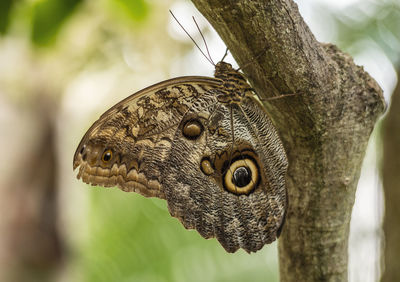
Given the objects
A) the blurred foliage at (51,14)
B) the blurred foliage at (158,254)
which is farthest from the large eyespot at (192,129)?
the blurred foliage at (158,254)

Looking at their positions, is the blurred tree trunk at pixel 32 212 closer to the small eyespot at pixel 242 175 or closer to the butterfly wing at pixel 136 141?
the butterfly wing at pixel 136 141

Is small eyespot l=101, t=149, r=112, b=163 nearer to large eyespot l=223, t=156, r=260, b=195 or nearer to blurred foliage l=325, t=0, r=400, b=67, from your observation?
large eyespot l=223, t=156, r=260, b=195

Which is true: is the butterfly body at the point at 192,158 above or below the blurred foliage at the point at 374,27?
below

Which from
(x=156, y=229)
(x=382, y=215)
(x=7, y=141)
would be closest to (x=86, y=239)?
(x=156, y=229)

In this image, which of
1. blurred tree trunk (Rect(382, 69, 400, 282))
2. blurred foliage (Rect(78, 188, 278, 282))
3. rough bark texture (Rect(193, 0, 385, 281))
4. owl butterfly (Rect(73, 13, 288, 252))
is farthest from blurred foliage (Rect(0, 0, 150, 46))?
blurred foliage (Rect(78, 188, 278, 282))

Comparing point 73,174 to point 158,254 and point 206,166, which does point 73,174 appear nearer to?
point 158,254

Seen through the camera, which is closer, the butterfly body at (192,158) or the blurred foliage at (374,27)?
the butterfly body at (192,158)

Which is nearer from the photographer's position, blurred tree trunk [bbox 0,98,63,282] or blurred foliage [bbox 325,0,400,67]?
blurred foliage [bbox 325,0,400,67]
